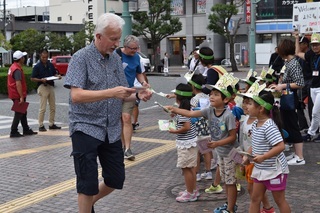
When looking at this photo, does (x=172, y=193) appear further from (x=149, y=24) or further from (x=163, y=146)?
(x=149, y=24)

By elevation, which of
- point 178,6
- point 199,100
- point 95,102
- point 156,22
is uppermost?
point 178,6

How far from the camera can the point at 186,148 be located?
5.68 metres

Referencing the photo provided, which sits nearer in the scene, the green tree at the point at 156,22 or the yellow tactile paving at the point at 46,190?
the yellow tactile paving at the point at 46,190

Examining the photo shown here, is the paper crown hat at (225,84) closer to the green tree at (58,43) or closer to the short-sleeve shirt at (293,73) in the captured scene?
the short-sleeve shirt at (293,73)

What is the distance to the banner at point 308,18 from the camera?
38.0 ft

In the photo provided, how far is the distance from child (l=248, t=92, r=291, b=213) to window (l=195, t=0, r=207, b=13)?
47090 millimetres

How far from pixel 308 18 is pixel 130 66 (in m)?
5.97

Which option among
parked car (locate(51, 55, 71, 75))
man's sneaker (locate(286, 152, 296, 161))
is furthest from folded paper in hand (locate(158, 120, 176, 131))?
parked car (locate(51, 55, 71, 75))

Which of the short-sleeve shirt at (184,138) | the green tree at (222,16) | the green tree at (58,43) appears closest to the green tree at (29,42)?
the green tree at (58,43)

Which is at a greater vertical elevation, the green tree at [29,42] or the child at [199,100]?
the green tree at [29,42]

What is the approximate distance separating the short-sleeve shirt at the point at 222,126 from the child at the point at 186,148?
538 mm

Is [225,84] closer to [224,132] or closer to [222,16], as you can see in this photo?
[224,132]

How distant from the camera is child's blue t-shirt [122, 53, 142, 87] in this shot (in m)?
7.61

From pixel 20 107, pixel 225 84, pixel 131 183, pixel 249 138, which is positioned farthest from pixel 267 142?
pixel 20 107
